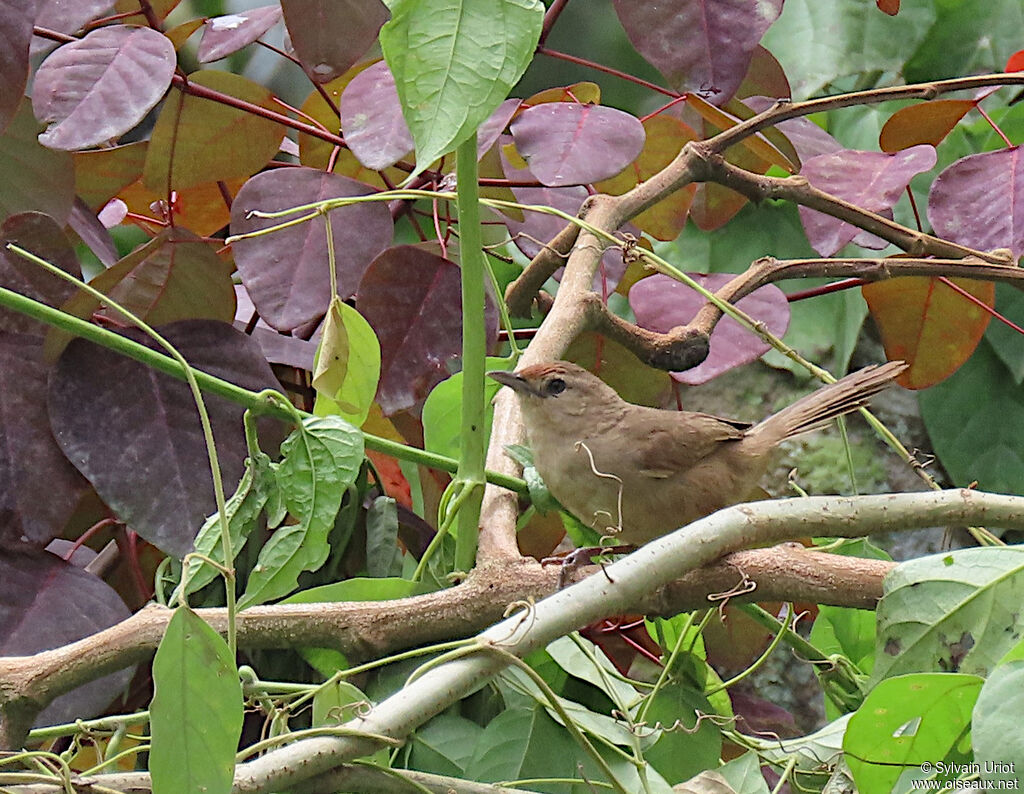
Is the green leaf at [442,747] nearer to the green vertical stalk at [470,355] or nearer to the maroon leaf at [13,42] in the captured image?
the green vertical stalk at [470,355]

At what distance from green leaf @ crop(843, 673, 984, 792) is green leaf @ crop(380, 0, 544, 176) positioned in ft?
1.53

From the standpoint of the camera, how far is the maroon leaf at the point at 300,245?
1.16m

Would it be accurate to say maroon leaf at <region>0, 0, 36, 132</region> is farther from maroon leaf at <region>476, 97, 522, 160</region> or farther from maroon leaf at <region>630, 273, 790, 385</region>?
maroon leaf at <region>630, 273, 790, 385</region>

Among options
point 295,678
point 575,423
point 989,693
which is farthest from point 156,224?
point 989,693

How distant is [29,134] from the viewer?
1163 millimetres

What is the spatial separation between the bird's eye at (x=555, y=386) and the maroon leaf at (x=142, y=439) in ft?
1.43

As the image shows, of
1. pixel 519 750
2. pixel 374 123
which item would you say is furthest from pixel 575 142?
pixel 519 750

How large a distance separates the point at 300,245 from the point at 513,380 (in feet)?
1.02

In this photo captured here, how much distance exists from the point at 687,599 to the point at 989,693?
338mm

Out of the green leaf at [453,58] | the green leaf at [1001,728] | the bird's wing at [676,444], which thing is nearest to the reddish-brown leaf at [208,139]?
the bird's wing at [676,444]

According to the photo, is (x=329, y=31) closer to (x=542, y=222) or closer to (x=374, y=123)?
(x=374, y=123)

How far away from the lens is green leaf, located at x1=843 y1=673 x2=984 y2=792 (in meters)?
0.72

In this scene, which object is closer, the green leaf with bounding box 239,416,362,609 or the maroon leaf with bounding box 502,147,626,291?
the green leaf with bounding box 239,416,362,609

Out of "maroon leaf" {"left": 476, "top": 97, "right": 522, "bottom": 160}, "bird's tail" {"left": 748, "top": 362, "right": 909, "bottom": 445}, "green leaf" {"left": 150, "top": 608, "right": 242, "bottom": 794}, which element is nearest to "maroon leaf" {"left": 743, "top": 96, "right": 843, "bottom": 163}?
"bird's tail" {"left": 748, "top": 362, "right": 909, "bottom": 445}
